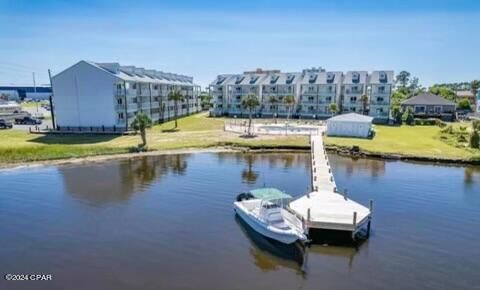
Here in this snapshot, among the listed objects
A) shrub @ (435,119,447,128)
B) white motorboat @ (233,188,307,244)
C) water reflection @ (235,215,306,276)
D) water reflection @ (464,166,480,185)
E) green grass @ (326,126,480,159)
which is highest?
shrub @ (435,119,447,128)

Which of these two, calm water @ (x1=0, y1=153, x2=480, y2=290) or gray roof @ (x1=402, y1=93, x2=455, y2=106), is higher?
gray roof @ (x1=402, y1=93, x2=455, y2=106)

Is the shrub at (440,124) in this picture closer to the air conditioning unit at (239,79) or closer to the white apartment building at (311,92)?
the white apartment building at (311,92)

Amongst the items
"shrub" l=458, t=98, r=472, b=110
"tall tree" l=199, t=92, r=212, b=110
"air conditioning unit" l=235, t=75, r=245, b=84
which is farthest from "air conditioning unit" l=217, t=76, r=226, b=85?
"shrub" l=458, t=98, r=472, b=110

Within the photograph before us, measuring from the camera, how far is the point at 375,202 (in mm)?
28984

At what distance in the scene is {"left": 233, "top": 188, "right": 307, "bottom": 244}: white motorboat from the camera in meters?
21.0

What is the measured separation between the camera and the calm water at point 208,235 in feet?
58.7

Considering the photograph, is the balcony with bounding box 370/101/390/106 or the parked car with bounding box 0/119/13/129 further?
the balcony with bounding box 370/101/390/106

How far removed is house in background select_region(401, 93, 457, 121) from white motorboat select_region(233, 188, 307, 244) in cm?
7398

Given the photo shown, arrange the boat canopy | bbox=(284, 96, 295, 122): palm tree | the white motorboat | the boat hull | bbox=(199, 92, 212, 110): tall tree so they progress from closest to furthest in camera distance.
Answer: the boat hull, the white motorboat, the boat canopy, bbox=(284, 96, 295, 122): palm tree, bbox=(199, 92, 212, 110): tall tree

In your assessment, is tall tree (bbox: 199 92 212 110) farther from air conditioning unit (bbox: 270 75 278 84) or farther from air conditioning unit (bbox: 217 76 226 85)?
air conditioning unit (bbox: 270 75 278 84)

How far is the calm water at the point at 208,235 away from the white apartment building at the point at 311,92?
46.3 m

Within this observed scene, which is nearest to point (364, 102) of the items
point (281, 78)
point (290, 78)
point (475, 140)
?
point (290, 78)

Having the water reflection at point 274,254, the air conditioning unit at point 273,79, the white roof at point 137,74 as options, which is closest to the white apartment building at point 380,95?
the air conditioning unit at point 273,79

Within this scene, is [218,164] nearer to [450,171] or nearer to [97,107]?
[450,171]
